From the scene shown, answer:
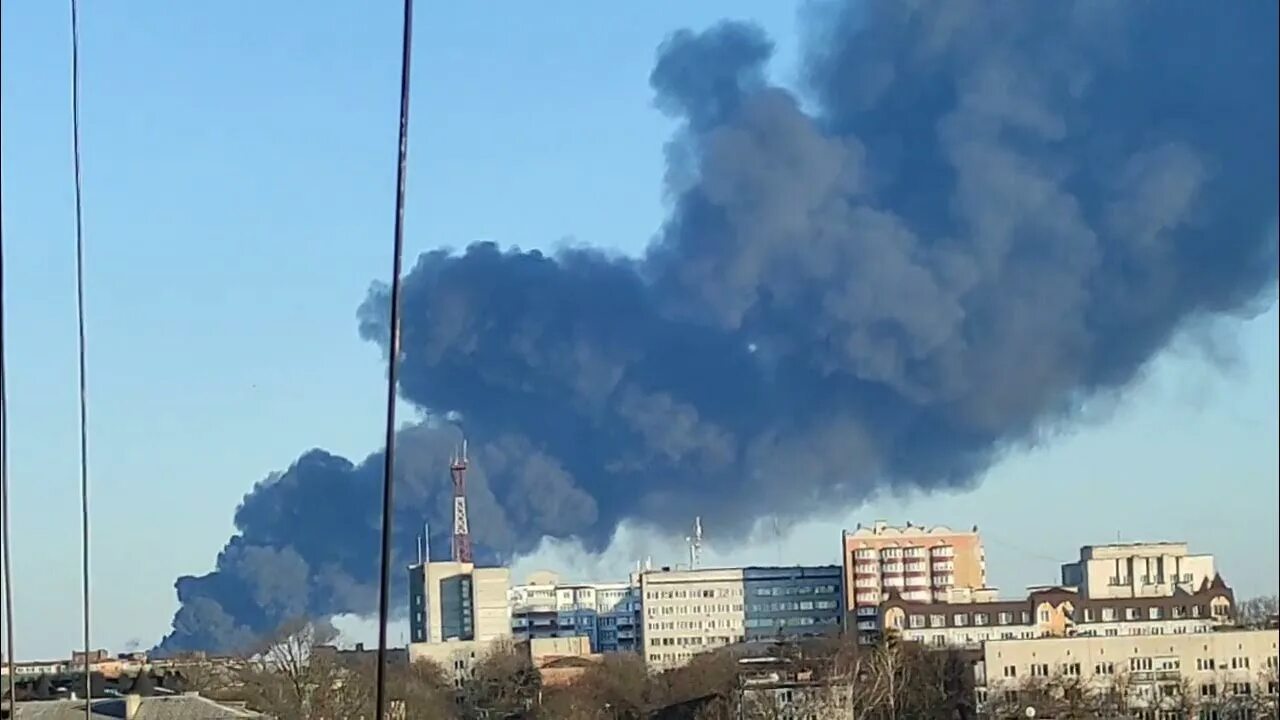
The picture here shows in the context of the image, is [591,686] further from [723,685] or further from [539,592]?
[539,592]

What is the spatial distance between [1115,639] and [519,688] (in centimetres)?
941

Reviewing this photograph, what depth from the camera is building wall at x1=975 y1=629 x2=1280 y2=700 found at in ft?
97.9

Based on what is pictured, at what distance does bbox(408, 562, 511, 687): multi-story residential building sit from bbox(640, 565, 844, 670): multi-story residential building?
126 inches

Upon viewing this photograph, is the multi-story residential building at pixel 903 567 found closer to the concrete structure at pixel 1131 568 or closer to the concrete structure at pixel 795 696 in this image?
the concrete structure at pixel 1131 568

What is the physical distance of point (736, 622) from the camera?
49.4m

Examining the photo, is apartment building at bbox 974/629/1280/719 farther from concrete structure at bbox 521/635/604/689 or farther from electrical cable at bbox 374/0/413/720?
electrical cable at bbox 374/0/413/720

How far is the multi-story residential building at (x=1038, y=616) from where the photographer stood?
3934cm

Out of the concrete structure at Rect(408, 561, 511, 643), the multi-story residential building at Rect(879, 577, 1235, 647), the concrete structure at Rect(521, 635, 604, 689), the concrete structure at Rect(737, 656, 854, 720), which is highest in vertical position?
the concrete structure at Rect(408, 561, 511, 643)

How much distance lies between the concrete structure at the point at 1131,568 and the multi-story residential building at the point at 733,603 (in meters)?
5.83

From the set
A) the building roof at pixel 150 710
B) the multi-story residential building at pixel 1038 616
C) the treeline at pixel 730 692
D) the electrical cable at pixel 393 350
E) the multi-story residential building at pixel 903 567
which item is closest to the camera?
the electrical cable at pixel 393 350

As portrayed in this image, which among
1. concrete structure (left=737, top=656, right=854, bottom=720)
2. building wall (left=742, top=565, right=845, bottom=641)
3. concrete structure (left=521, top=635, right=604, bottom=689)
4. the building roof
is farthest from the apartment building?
building wall (left=742, top=565, right=845, bottom=641)

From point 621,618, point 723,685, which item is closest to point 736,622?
point 621,618

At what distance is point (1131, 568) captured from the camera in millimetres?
44938

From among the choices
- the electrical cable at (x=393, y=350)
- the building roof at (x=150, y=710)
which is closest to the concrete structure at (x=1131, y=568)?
the building roof at (x=150, y=710)
